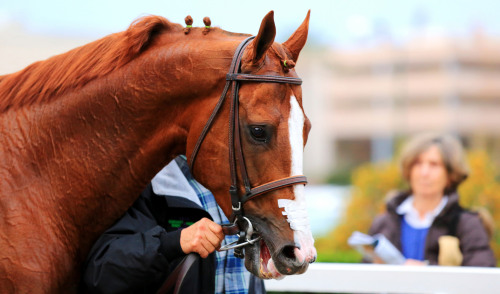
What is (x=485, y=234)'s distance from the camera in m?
3.96

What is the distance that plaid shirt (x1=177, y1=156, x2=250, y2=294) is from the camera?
2314 mm

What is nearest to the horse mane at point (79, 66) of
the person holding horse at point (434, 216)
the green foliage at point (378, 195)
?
the person holding horse at point (434, 216)

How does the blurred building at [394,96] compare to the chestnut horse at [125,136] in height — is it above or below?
below

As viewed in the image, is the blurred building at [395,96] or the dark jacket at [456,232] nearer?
the dark jacket at [456,232]

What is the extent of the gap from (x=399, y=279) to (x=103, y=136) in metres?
1.55

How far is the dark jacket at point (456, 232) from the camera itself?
3.89m

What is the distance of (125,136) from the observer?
A: 2006mm

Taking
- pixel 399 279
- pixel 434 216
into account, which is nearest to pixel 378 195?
pixel 434 216

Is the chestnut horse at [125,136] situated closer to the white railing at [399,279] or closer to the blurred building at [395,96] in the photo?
the white railing at [399,279]

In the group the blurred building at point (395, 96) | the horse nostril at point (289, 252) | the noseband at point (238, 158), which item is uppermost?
the noseband at point (238, 158)

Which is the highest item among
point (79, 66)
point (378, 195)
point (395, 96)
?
point (79, 66)

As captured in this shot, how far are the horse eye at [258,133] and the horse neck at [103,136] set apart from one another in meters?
0.25

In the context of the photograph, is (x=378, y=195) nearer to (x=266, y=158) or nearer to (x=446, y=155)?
(x=446, y=155)

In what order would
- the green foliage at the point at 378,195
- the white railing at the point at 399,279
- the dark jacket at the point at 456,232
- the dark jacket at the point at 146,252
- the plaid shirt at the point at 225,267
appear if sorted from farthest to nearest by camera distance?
the green foliage at the point at 378,195 → the dark jacket at the point at 456,232 → the white railing at the point at 399,279 → the plaid shirt at the point at 225,267 → the dark jacket at the point at 146,252
